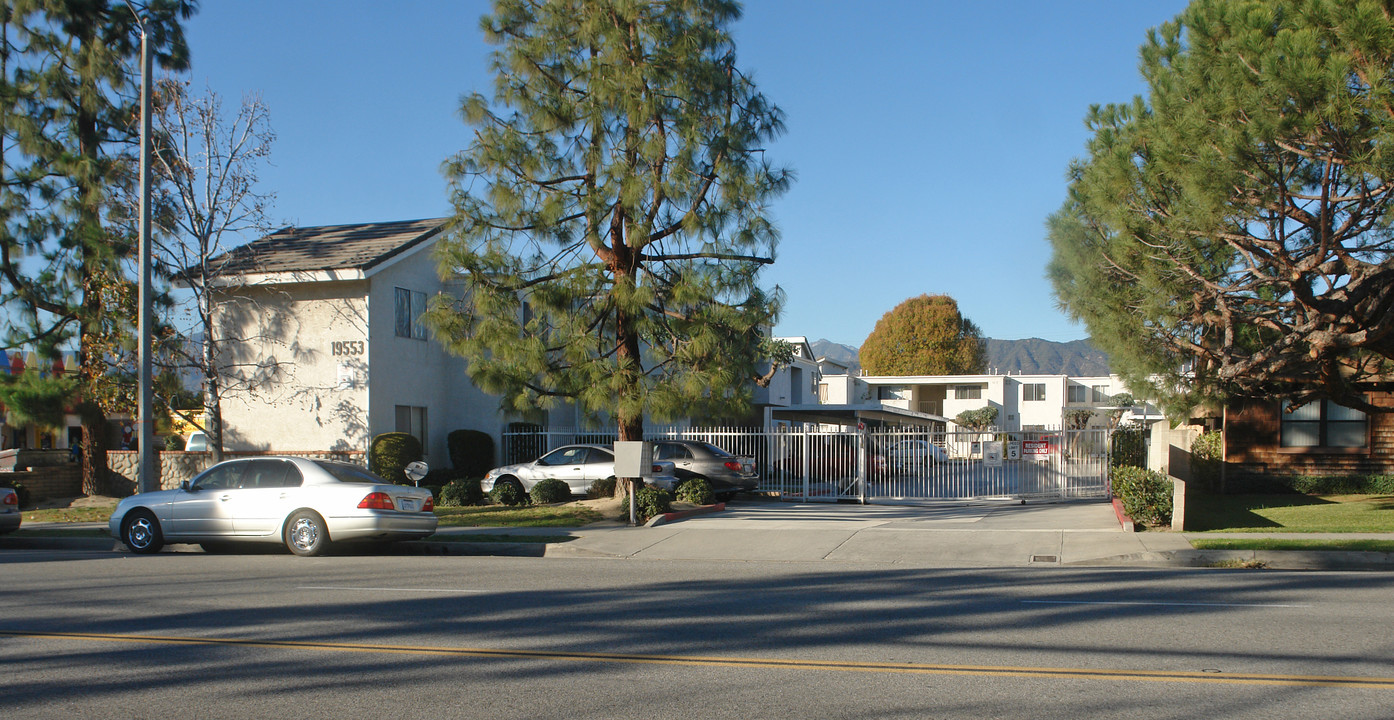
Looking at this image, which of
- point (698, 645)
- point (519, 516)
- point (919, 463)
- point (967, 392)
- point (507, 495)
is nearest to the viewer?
point (698, 645)

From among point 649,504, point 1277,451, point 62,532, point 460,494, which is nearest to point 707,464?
point 649,504

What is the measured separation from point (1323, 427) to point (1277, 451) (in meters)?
1.17

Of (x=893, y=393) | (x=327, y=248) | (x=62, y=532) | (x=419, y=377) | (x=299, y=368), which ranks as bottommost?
(x=62, y=532)

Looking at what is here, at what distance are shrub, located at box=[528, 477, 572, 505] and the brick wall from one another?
610 inches

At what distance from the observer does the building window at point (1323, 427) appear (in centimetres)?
2431

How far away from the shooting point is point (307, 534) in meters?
13.8

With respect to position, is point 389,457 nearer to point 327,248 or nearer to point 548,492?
point 548,492

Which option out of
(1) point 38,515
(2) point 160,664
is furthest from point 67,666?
(1) point 38,515

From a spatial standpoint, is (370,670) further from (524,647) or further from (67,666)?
(67,666)

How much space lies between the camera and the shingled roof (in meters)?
22.9

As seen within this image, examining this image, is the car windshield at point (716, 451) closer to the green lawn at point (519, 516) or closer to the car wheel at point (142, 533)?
the green lawn at point (519, 516)

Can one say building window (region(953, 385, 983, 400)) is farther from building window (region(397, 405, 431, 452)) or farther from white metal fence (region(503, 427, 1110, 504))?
building window (region(397, 405, 431, 452))

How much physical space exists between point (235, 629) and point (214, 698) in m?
2.30

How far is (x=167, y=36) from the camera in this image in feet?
78.4
